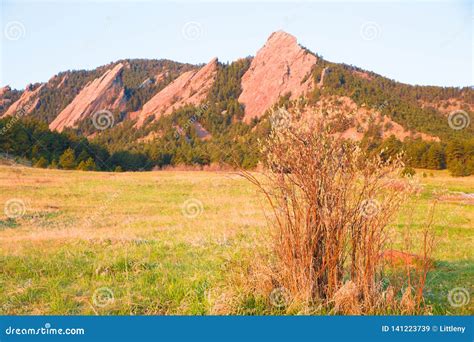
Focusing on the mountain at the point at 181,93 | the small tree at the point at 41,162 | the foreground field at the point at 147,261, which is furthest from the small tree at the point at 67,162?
the mountain at the point at 181,93

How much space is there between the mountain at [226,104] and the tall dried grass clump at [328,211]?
4812cm

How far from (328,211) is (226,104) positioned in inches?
5524

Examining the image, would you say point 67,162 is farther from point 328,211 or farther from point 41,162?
point 328,211

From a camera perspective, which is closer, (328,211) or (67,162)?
(328,211)

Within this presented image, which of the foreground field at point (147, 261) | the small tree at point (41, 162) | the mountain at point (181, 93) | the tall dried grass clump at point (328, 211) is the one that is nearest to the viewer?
the tall dried grass clump at point (328, 211)

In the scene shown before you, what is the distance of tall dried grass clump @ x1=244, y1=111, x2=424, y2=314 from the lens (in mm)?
4809

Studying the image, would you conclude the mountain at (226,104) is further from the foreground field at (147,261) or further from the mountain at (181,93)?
the foreground field at (147,261)

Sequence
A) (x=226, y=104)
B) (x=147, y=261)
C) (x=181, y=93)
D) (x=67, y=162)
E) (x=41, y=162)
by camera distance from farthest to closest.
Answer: (x=181, y=93) < (x=226, y=104) < (x=67, y=162) < (x=41, y=162) < (x=147, y=261)

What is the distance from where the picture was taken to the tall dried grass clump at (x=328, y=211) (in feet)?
15.8

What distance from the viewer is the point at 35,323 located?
423 cm

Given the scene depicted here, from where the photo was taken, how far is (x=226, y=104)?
143m

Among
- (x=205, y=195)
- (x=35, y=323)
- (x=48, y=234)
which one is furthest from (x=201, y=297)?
(x=205, y=195)

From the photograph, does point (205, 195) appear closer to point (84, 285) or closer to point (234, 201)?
point (234, 201)

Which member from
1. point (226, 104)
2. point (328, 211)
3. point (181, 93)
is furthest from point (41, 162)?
point (181, 93)
